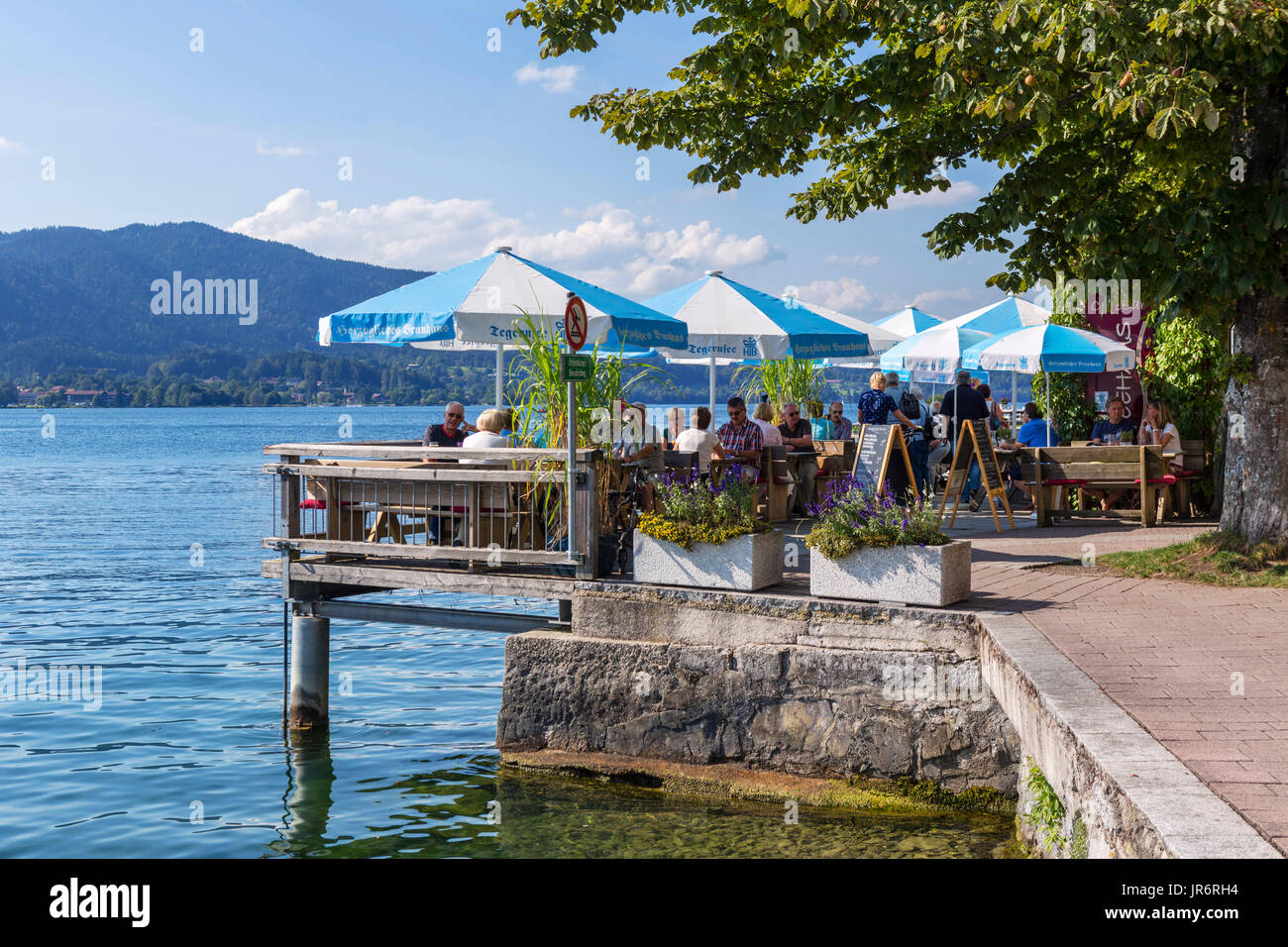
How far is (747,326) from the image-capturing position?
50.4 ft

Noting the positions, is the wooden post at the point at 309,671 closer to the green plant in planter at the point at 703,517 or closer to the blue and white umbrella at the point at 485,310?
the blue and white umbrella at the point at 485,310

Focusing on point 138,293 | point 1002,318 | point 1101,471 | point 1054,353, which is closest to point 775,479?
point 1101,471

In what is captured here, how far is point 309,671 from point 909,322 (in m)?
15.1

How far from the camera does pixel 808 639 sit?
317 inches

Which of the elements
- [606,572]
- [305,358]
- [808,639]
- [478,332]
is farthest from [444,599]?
[305,358]

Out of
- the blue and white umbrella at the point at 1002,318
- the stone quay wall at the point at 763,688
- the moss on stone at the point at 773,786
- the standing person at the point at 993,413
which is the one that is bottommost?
the moss on stone at the point at 773,786

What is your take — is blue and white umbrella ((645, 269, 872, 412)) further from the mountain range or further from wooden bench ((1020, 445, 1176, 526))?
the mountain range

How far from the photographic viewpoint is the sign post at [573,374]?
8500 millimetres

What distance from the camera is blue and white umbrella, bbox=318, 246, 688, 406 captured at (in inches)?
452

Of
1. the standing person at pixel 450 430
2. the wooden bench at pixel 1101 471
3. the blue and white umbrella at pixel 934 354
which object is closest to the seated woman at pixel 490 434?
the standing person at pixel 450 430

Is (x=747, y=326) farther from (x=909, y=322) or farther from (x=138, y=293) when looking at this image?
(x=138, y=293)

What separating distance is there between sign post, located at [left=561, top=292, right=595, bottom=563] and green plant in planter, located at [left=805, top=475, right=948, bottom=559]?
1744 millimetres

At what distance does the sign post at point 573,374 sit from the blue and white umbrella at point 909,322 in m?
14.3

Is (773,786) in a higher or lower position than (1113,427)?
lower
